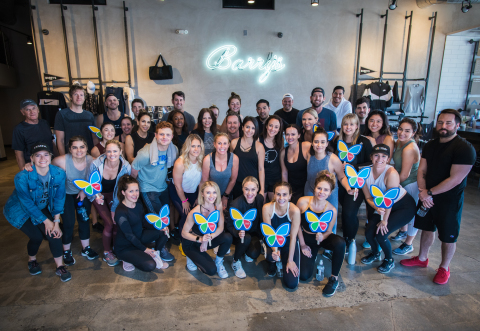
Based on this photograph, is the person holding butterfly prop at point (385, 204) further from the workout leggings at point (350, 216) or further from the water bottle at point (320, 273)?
the water bottle at point (320, 273)

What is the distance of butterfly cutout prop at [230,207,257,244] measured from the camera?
252cm

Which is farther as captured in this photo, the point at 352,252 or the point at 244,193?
the point at 352,252

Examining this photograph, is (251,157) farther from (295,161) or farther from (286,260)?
(286,260)

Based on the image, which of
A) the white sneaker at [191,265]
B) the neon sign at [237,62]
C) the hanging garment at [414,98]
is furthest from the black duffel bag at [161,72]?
the hanging garment at [414,98]

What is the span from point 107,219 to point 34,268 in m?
0.84

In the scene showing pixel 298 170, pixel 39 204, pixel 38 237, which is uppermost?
pixel 298 170

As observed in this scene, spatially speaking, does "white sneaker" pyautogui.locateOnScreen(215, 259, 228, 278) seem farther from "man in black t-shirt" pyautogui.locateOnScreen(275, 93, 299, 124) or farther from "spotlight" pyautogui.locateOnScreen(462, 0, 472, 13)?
"spotlight" pyautogui.locateOnScreen(462, 0, 472, 13)

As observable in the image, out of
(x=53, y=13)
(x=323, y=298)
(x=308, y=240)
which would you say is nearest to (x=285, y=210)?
(x=308, y=240)

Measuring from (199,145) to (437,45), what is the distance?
7.75 metres

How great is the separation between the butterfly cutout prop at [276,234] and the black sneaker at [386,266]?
3.76 feet

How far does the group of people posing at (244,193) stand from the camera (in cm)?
245

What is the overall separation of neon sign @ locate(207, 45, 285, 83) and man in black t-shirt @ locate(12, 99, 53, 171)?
4215 mm

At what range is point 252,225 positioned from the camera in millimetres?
2760

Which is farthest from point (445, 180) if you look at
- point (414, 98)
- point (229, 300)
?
point (414, 98)
